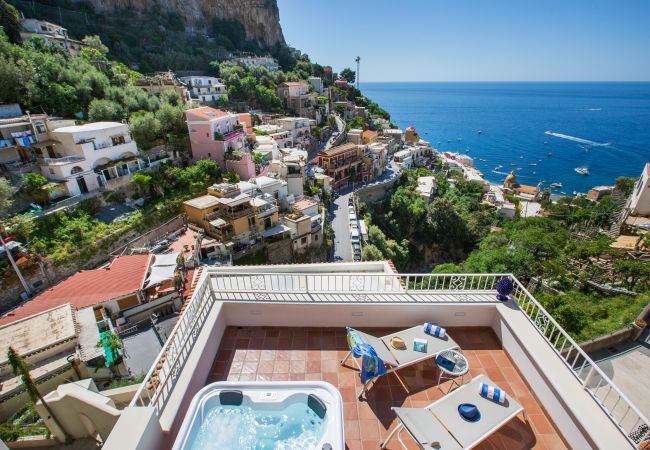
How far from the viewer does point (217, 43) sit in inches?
2162

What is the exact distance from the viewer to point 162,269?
15.2m

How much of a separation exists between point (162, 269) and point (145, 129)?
1340 centimetres

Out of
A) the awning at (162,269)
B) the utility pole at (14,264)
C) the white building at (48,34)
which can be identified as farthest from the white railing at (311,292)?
the white building at (48,34)

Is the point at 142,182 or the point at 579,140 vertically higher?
the point at 142,182

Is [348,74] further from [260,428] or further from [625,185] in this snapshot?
[260,428]

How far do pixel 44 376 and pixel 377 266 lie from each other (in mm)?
11489


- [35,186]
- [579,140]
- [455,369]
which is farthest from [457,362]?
[579,140]

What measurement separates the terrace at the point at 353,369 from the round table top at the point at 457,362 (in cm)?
35

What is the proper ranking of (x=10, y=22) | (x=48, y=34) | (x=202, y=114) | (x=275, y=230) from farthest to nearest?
(x=48, y=34)
(x=10, y=22)
(x=202, y=114)
(x=275, y=230)

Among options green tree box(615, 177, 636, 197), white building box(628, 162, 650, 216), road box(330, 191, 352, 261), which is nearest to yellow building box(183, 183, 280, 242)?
road box(330, 191, 352, 261)

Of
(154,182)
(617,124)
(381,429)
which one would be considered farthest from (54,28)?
(617,124)

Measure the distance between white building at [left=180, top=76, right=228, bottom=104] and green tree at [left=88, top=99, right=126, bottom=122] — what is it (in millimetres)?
16027

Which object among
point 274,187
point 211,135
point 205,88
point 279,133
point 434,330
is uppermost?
point 205,88

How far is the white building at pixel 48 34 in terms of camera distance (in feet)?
97.9
